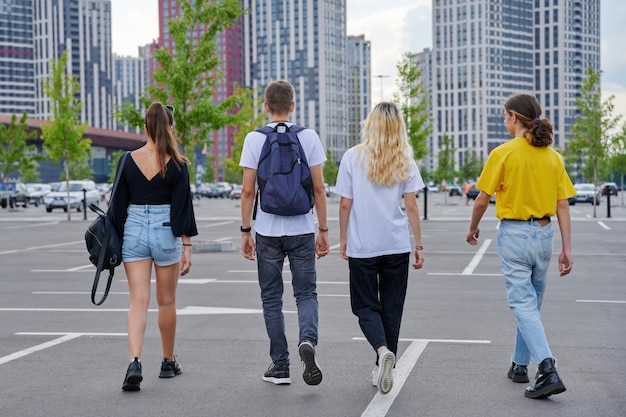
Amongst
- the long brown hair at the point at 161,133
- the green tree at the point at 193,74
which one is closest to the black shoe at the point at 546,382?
the long brown hair at the point at 161,133

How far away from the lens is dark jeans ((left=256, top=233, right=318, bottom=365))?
20.0 ft

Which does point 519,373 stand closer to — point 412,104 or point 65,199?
point 412,104

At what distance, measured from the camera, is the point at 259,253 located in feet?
20.2

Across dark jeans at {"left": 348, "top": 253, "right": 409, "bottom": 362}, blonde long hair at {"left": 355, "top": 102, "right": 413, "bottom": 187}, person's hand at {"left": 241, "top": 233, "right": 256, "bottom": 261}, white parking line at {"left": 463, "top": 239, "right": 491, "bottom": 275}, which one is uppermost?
blonde long hair at {"left": 355, "top": 102, "right": 413, "bottom": 187}

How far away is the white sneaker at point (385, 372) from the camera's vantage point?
5648mm

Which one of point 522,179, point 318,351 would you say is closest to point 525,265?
point 522,179

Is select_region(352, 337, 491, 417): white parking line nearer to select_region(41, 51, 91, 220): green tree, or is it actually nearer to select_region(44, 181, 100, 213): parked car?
select_region(41, 51, 91, 220): green tree

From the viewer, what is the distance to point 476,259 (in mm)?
17047

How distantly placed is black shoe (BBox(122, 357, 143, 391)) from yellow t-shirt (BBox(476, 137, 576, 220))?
2.39m

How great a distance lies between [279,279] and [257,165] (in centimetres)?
76

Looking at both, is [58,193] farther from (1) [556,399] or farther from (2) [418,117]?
(1) [556,399]

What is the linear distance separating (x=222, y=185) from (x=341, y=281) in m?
96.3

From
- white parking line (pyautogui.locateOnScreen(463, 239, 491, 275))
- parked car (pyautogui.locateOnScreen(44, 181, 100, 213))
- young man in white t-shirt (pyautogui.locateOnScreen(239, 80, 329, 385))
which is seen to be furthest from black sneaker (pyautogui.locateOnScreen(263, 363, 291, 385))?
parked car (pyautogui.locateOnScreen(44, 181, 100, 213))

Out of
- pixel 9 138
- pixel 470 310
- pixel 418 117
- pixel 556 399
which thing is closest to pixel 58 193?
pixel 9 138
